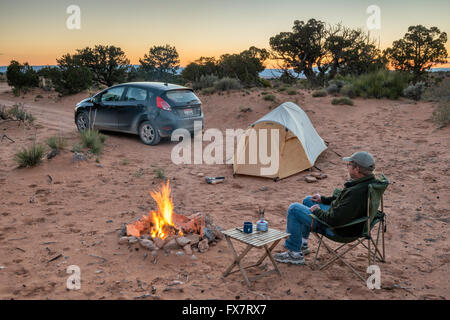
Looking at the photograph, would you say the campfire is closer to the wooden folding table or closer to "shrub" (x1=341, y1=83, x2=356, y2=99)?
the wooden folding table

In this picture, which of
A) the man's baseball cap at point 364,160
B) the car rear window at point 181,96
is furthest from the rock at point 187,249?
the car rear window at point 181,96

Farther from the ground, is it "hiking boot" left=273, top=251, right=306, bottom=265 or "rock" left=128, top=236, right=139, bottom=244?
Answer: "rock" left=128, top=236, right=139, bottom=244

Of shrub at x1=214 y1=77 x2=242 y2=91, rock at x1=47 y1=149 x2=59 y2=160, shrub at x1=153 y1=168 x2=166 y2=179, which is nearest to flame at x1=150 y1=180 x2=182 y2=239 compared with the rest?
shrub at x1=153 y1=168 x2=166 y2=179

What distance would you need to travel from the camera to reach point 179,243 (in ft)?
15.9

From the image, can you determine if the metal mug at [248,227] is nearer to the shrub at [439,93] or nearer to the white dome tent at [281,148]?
the white dome tent at [281,148]

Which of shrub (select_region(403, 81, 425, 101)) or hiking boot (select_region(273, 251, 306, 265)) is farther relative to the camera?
shrub (select_region(403, 81, 425, 101))

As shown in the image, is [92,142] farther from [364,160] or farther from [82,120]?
[364,160]

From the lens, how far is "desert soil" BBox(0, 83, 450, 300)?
404 centimetres

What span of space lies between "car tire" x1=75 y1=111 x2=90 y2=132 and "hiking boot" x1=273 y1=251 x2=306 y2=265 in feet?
31.5

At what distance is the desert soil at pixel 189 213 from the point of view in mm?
4035

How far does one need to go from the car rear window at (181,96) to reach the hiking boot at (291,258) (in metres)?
7.09

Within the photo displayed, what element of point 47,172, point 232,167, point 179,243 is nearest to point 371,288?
point 179,243

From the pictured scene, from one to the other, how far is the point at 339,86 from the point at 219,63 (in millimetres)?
10814

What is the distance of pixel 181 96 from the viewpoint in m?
11.0
